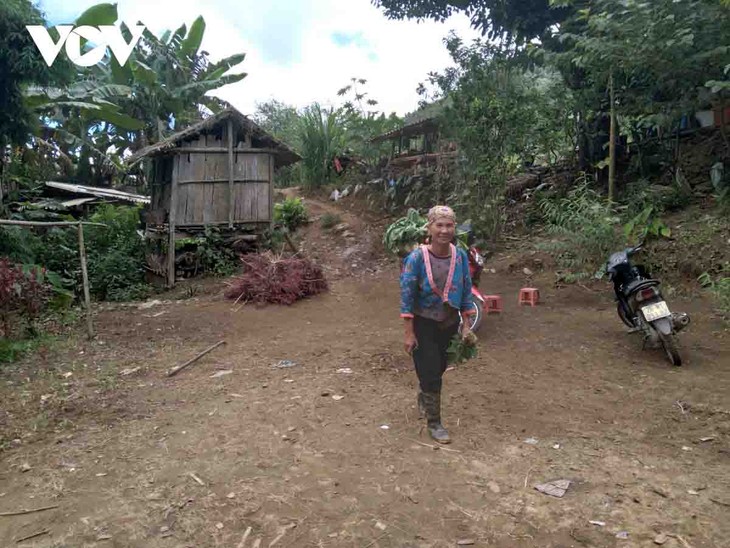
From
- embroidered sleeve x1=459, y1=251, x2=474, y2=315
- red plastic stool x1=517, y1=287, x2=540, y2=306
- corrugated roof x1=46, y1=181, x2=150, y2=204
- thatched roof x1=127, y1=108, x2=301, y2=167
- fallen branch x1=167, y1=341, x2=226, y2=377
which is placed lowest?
fallen branch x1=167, y1=341, x2=226, y2=377

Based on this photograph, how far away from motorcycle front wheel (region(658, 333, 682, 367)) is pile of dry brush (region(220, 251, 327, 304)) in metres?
5.63

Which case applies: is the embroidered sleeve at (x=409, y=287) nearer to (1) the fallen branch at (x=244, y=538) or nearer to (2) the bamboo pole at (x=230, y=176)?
(1) the fallen branch at (x=244, y=538)

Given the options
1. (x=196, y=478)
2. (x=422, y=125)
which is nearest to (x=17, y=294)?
(x=196, y=478)

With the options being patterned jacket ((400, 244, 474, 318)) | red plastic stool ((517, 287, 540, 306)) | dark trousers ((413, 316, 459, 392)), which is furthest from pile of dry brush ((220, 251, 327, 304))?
patterned jacket ((400, 244, 474, 318))

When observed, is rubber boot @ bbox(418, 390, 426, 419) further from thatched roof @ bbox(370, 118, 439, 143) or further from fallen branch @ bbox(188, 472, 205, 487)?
thatched roof @ bbox(370, 118, 439, 143)

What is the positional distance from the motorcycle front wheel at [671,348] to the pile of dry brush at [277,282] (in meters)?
5.63


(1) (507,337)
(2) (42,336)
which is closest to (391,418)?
(1) (507,337)

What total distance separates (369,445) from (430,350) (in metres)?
0.74

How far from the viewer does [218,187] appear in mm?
11789

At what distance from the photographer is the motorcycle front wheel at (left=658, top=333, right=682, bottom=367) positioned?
484 cm

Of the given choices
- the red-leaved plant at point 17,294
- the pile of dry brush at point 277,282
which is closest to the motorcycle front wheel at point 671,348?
the pile of dry brush at point 277,282

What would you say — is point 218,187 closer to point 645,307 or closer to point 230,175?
point 230,175

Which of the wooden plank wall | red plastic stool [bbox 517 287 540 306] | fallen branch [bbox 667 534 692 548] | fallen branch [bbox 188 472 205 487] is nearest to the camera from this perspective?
fallen branch [bbox 667 534 692 548]

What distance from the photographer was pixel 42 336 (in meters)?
7.01
